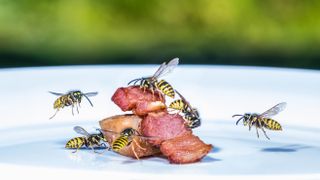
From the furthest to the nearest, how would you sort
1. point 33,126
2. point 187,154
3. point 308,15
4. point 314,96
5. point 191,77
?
point 308,15 → point 191,77 → point 314,96 → point 33,126 → point 187,154

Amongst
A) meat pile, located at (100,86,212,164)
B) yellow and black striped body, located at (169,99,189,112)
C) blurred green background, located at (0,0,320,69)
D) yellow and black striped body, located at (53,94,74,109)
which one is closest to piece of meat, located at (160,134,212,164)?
meat pile, located at (100,86,212,164)

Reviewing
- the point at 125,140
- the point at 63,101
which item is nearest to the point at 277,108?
the point at 125,140

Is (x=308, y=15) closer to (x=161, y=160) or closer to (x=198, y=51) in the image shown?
(x=198, y=51)

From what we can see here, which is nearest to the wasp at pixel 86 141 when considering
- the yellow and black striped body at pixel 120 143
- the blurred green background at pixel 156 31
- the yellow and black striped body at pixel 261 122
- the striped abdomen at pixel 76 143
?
the striped abdomen at pixel 76 143

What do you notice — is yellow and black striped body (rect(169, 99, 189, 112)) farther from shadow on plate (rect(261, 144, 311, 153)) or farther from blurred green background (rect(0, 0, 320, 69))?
blurred green background (rect(0, 0, 320, 69))

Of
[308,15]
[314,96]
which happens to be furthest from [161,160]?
[308,15]

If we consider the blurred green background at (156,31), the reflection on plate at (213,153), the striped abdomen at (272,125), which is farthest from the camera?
the blurred green background at (156,31)

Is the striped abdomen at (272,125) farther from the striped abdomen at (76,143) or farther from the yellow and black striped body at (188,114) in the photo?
the striped abdomen at (76,143)
